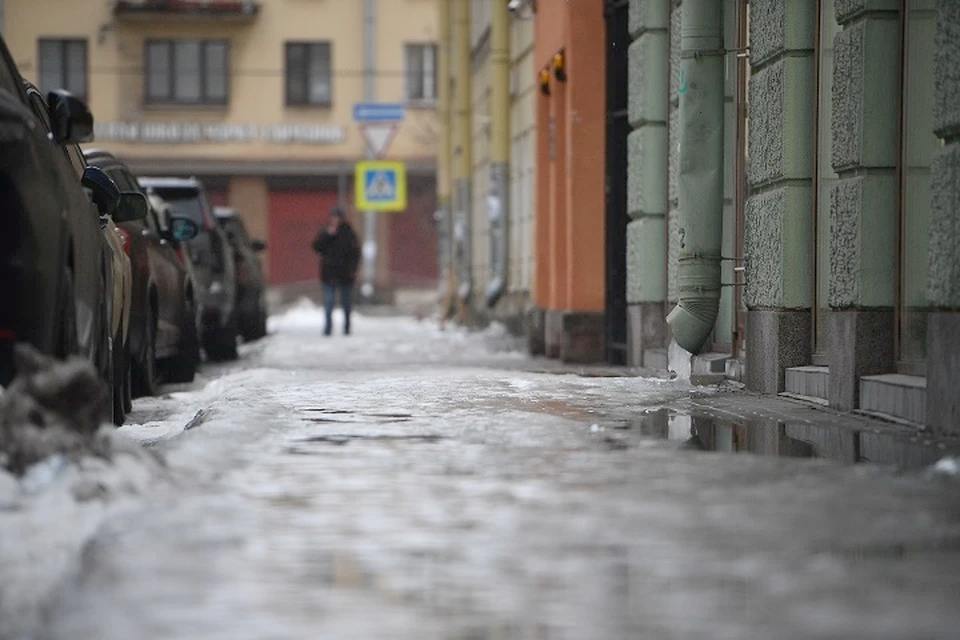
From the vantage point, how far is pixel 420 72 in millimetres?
48656

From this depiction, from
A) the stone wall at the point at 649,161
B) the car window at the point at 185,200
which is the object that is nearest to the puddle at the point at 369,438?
the stone wall at the point at 649,161

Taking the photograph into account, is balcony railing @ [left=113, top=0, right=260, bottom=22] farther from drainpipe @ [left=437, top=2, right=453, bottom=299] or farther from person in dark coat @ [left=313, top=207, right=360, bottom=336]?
person in dark coat @ [left=313, top=207, right=360, bottom=336]

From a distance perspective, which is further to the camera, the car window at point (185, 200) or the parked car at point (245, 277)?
the parked car at point (245, 277)

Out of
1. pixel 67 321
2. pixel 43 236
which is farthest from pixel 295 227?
pixel 43 236

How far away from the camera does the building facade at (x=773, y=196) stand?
348 inches

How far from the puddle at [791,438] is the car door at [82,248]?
2109 millimetres

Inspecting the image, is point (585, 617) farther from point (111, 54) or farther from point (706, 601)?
point (111, 54)

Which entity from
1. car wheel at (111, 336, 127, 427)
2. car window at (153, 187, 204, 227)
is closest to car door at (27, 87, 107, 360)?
car wheel at (111, 336, 127, 427)

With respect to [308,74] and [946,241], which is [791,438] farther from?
[308,74]

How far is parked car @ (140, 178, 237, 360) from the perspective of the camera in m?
18.4

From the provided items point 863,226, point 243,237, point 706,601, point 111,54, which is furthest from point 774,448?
point 111,54

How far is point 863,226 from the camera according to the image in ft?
30.1

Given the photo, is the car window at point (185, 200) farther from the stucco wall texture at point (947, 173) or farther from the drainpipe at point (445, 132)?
the drainpipe at point (445, 132)

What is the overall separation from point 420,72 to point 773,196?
38.5 m
